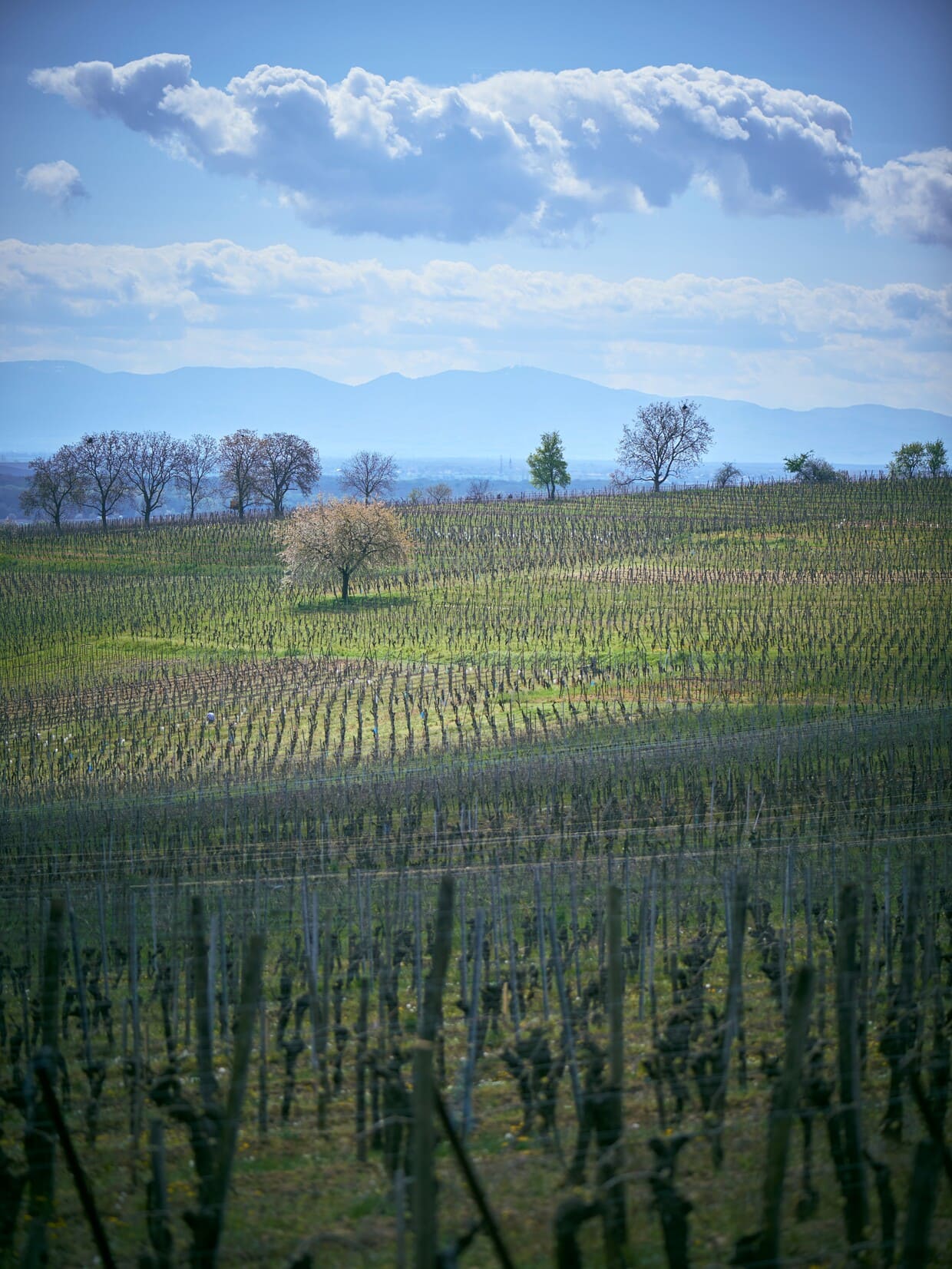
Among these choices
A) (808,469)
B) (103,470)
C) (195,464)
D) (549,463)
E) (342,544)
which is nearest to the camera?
(342,544)

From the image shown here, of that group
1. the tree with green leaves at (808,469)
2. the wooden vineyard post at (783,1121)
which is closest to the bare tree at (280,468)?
the tree with green leaves at (808,469)

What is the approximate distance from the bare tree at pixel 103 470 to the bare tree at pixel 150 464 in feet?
2.30

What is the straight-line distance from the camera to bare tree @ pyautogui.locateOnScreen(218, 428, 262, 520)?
3093 inches

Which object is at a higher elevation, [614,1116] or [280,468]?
[280,468]

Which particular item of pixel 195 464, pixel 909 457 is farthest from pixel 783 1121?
pixel 909 457

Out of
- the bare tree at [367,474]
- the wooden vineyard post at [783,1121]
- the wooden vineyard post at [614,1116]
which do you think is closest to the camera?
the wooden vineyard post at [783,1121]

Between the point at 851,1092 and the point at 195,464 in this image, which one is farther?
the point at 195,464

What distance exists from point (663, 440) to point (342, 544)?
135 feet

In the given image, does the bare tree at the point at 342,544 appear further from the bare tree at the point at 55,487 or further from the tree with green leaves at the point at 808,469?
the tree with green leaves at the point at 808,469

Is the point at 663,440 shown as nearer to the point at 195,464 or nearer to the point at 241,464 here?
the point at 241,464

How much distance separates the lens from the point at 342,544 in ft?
153

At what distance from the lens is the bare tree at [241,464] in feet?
258

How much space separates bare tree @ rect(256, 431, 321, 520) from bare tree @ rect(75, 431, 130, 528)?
34.8ft

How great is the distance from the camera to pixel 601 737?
2209 centimetres
